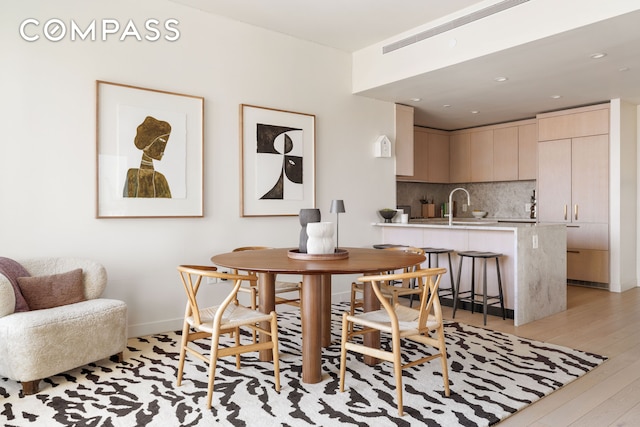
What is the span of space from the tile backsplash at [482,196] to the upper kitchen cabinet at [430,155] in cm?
28

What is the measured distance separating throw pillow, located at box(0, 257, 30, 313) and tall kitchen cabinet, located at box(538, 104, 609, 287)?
6363 mm

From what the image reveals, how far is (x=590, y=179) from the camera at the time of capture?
6.16 m

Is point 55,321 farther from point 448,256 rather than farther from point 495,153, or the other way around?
point 495,153

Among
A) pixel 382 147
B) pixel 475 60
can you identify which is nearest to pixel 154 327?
pixel 382 147

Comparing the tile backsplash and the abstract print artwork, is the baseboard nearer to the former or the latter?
the abstract print artwork

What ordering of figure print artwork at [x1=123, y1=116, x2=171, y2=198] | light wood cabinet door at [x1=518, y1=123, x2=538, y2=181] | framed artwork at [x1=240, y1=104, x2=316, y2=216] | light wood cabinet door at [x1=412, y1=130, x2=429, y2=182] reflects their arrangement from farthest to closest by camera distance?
1. light wood cabinet door at [x1=412, y1=130, x2=429, y2=182]
2. light wood cabinet door at [x1=518, y1=123, x2=538, y2=181]
3. framed artwork at [x1=240, y1=104, x2=316, y2=216]
4. figure print artwork at [x1=123, y1=116, x2=171, y2=198]

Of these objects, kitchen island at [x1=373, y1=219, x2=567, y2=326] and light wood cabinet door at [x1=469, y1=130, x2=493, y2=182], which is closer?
kitchen island at [x1=373, y1=219, x2=567, y2=326]

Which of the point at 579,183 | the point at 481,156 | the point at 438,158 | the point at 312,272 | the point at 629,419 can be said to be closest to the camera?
the point at 629,419

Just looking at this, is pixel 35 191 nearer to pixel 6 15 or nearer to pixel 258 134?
pixel 6 15

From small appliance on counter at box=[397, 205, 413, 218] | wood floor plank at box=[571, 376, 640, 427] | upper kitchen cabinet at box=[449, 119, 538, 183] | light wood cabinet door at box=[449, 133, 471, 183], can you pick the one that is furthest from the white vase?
light wood cabinet door at box=[449, 133, 471, 183]

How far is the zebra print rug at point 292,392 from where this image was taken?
2359 millimetres

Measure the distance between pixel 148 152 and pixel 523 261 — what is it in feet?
11.5

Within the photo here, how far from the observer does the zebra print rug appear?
236cm

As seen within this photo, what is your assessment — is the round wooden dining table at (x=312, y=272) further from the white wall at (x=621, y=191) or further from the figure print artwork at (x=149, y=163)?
the white wall at (x=621, y=191)
